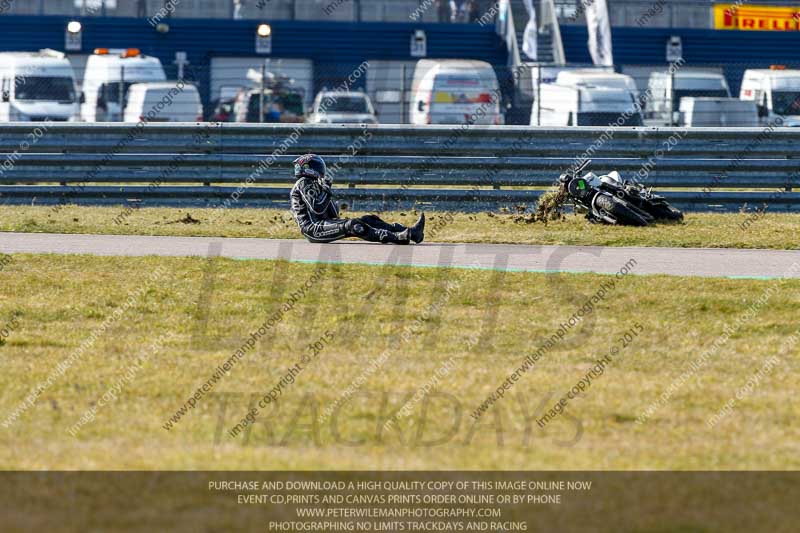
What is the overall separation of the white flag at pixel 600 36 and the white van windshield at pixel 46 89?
15.4 m

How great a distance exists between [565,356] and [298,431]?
8.65ft

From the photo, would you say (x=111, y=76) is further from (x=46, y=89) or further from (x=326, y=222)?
(x=326, y=222)

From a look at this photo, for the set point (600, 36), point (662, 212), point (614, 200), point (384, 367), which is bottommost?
point (384, 367)

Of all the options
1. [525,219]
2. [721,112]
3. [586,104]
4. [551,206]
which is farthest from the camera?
[586,104]

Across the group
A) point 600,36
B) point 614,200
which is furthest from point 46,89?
point 614,200

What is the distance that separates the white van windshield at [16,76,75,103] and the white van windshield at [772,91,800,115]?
16.5 m

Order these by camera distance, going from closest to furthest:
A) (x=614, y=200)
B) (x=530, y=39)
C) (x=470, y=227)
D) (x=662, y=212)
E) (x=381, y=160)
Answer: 1. (x=614, y=200)
2. (x=470, y=227)
3. (x=662, y=212)
4. (x=381, y=160)
5. (x=530, y=39)

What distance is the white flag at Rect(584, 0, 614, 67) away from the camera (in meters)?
37.3

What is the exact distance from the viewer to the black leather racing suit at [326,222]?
1274 centimetres

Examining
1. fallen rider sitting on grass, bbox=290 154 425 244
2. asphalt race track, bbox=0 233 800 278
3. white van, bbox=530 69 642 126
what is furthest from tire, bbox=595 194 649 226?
white van, bbox=530 69 642 126

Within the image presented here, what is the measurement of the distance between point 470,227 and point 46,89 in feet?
59.8

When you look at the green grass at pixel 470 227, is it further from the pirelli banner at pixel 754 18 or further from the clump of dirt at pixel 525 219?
the pirelli banner at pixel 754 18

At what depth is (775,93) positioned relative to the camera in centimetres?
2977

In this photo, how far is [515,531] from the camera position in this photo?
496 cm
